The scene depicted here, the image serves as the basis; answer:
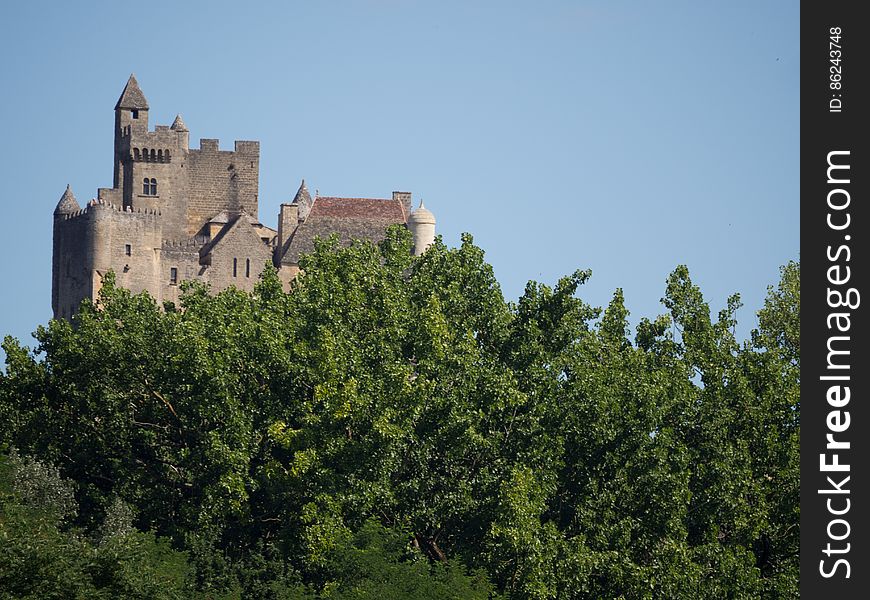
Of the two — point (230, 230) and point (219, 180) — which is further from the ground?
point (219, 180)

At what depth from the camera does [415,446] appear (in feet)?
165

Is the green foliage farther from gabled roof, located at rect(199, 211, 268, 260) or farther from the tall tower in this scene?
the tall tower

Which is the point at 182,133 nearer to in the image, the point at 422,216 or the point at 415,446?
the point at 422,216

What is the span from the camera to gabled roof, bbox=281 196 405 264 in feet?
324

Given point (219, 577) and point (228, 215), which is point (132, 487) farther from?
point (228, 215)

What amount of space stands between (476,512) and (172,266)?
Answer: 172ft

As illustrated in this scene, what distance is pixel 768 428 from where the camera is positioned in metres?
51.4

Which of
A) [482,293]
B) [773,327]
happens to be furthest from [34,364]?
[773,327]

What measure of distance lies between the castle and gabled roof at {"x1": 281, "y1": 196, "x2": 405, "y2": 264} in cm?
5

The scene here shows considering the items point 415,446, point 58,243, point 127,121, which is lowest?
point 415,446
